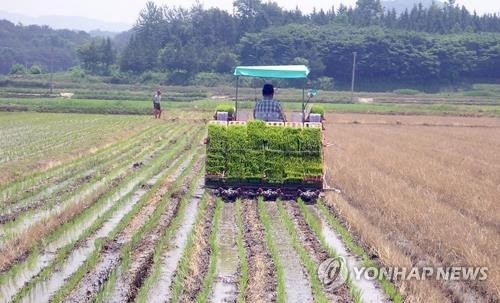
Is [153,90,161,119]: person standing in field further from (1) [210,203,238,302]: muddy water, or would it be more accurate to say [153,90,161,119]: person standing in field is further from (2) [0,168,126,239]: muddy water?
(1) [210,203,238,302]: muddy water

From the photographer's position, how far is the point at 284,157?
10711 millimetres

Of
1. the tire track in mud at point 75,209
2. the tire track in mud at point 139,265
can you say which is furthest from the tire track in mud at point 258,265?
the tire track in mud at point 75,209

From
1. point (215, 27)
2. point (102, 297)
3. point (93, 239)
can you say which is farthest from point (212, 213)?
point (215, 27)

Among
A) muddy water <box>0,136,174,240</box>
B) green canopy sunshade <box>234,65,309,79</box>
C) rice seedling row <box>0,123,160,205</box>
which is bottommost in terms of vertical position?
rice seedling row <box>0,123,160,205</box>

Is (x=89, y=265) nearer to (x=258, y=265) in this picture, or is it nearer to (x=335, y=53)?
(x=258, y=265)

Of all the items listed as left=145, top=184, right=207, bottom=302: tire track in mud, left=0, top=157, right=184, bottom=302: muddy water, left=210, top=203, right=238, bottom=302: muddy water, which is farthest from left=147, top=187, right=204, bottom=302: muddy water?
left=0, top=157, right=184, bottom=302: muddy water

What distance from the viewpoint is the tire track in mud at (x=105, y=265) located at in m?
5.86

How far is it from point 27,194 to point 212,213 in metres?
3.48

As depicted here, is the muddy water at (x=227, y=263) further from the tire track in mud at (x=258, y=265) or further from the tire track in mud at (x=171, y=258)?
the tire track in mud at (x=171, y=258)

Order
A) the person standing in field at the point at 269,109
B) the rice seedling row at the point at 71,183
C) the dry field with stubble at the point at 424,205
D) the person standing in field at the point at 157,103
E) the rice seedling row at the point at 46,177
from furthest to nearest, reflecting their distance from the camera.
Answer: the person standing in field at the point at 157,103 → the person standing in field at the point at 269,109 → the rice seedling row at the point at 46,177 → the rice seedling row at the point at 71,183 → the dry field with stubble at the point at 424,205

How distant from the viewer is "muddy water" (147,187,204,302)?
5.97m

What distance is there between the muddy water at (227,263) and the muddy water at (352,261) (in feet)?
4.14

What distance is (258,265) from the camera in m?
6.90
